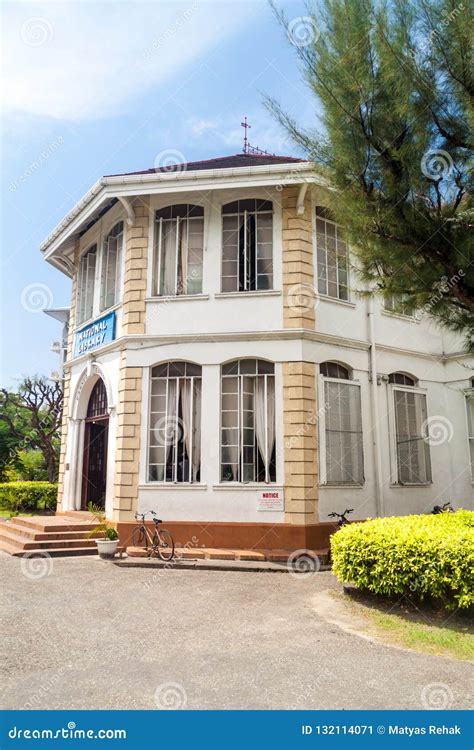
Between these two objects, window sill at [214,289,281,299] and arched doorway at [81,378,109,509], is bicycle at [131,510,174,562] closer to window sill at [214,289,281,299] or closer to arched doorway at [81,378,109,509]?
arched doorway at [81,378,109,509]

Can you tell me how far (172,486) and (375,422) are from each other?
4.34 metres

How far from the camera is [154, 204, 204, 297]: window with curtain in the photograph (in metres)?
11.5

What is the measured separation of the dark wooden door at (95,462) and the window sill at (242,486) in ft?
12.5

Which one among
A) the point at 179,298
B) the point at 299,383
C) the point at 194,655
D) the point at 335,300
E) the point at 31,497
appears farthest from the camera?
the point at 31,497

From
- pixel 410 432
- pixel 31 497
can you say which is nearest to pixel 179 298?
pixel 410 432

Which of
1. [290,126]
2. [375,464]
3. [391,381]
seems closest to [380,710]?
[290,126]

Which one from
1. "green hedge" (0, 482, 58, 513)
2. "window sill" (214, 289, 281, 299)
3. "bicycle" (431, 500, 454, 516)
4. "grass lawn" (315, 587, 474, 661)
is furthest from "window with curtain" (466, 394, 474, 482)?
"green hedge" (0, 482, 58, 513)

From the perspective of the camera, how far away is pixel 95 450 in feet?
43.9

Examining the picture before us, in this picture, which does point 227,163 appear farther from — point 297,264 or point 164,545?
point 164,545

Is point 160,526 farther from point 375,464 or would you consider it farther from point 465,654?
point 465,654

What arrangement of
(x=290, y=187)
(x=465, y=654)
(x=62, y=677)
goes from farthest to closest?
(x=290, y=187)
(x=465, y=654)
(x=62, y=677)

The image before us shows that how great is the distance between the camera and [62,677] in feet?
14.5

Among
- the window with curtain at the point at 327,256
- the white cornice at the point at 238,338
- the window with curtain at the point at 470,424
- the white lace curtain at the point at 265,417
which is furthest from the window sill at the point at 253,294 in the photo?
the window with curtain at the point at 470,424

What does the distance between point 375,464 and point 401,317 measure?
3.48 meters
